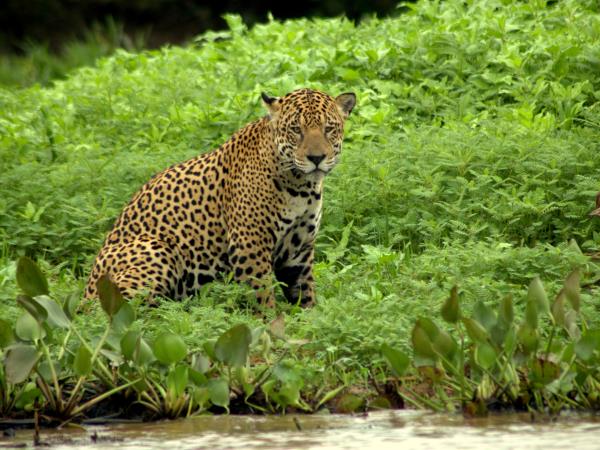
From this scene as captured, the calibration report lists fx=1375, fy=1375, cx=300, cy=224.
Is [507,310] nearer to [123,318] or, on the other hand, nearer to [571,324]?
[571,324]

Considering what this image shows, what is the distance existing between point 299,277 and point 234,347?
203cm

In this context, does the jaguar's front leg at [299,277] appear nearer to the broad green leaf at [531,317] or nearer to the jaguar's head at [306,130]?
the jaguar's head at [306,130]

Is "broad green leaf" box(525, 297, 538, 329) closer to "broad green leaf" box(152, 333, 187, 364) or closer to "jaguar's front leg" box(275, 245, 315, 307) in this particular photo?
"broad green leaf" box(152, 333, 187, 364)

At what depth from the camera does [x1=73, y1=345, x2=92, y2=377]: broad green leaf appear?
19.1 ft

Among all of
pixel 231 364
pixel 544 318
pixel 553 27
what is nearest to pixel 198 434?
pixel 231 364

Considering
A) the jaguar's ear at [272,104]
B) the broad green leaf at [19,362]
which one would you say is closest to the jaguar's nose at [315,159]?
the jaguar's ear at [272,104]

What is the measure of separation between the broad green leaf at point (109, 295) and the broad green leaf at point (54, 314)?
0.65 feet

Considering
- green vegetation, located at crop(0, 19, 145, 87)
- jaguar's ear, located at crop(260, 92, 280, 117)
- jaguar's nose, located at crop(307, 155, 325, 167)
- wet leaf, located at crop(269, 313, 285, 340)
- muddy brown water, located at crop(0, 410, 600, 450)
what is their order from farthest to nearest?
green vegetation, located at crop(0, 19, 145, 87) → jaguar's ear, located at crop(260, 92, 280, 117) → jaguar's nose, located at crop(307, 155, 325, 167) → wet leaf, located at crop(269, 313, 285, 340) → muddy brown water, located at crop(0, 410, 600, 450)

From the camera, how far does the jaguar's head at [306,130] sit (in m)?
7.69

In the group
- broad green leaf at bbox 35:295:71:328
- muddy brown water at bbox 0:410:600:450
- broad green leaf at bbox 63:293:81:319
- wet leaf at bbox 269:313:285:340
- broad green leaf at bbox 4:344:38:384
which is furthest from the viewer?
wet leaf at bbox 269:313:285:340

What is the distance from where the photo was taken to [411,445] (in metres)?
5.33

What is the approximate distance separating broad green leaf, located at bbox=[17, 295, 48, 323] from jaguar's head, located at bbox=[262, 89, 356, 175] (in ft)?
7.07

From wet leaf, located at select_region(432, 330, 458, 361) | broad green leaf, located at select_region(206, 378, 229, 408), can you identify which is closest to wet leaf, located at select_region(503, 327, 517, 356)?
wet leaf, located at select_region(432, 330, 458, 361)

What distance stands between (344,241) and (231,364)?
9.38 ft
